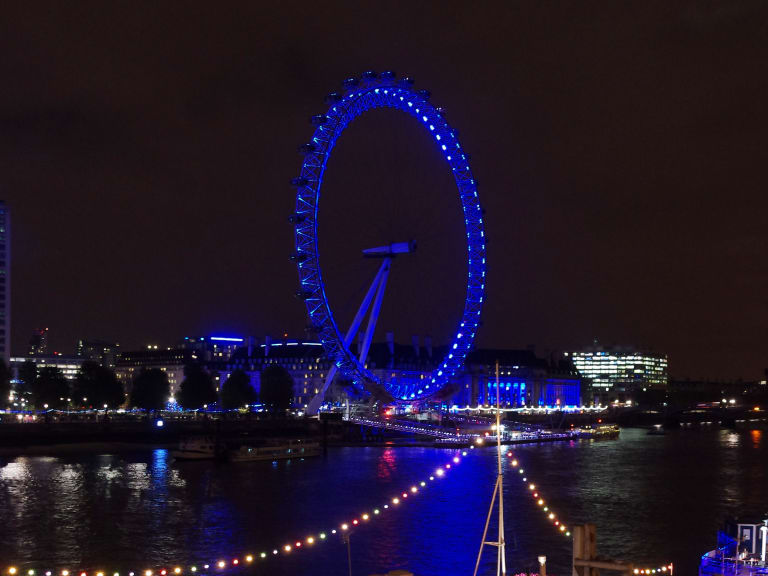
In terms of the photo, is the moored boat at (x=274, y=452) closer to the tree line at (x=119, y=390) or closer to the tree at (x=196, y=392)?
the tree line at (x=119, y=390)

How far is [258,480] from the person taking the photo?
4031cm

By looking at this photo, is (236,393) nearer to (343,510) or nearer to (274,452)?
(274,452)

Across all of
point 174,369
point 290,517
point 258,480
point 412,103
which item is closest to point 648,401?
point 174,369

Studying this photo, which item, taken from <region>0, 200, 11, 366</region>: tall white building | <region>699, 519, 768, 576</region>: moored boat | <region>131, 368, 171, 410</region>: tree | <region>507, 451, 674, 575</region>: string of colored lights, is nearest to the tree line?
<region>131, 368, 171, 410</region>: tree

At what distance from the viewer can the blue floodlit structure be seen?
49125 millimetres

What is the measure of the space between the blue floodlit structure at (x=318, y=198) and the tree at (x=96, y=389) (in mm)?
24189

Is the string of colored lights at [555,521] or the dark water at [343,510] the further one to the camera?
the dark water at [343,510]

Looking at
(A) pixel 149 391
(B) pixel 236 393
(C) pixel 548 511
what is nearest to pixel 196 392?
(B) pixel 236 393

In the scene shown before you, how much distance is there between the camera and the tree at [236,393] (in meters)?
84.4

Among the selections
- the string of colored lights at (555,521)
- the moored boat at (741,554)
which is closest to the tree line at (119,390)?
the string of colored lights at (555,521)

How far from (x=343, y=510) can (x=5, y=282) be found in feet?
247

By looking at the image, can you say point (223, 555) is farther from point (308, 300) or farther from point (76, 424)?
point (76, 424)

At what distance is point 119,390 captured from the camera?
76.8 meters

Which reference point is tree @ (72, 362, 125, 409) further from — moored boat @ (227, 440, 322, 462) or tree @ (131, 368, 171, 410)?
moored boat @ (227, 440, 322, 462)
